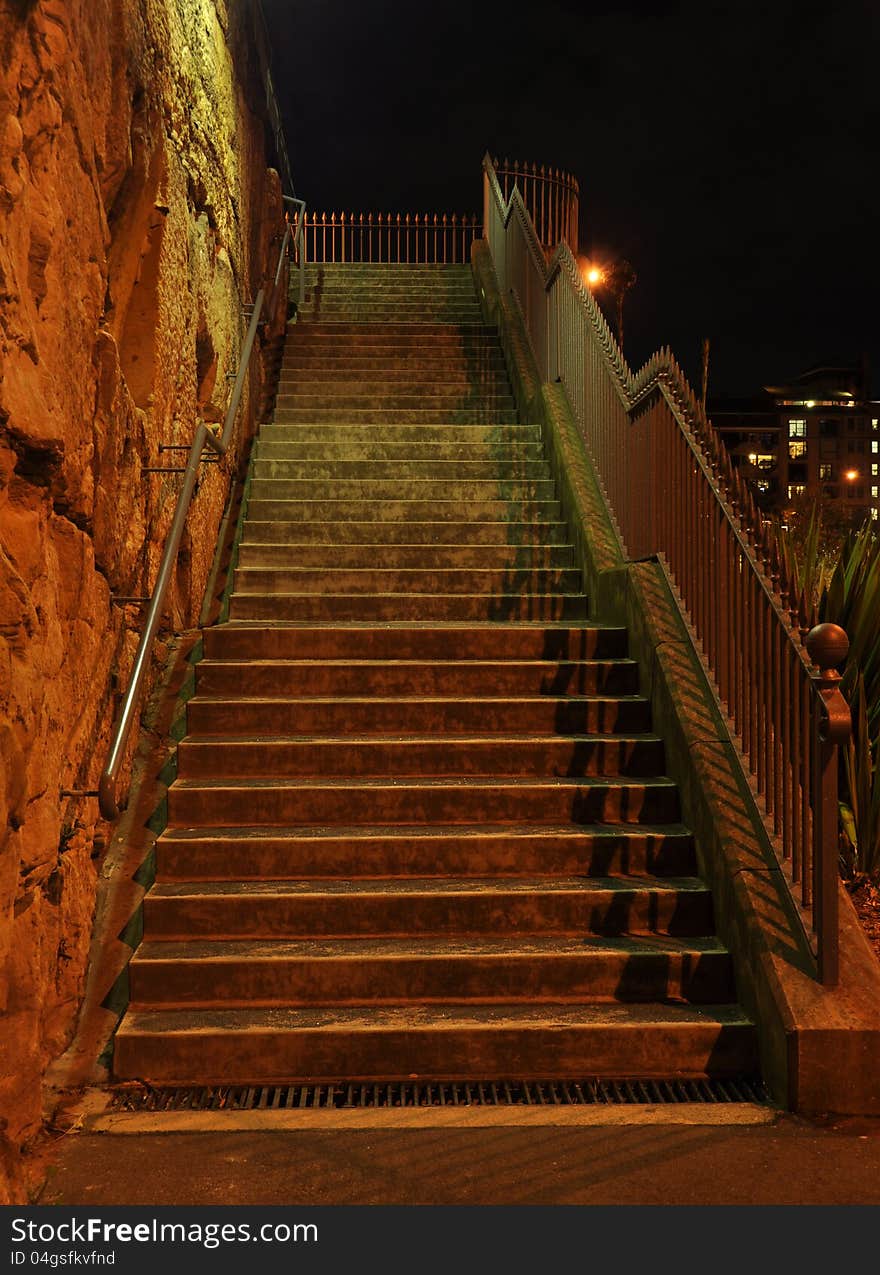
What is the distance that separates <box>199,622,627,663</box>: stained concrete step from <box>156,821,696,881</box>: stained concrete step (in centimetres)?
126

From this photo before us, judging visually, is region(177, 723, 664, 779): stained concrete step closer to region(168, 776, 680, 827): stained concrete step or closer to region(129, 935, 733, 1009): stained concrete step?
region(168, 776, 680, 827): stained concrete step

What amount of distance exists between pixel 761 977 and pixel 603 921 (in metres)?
0.66

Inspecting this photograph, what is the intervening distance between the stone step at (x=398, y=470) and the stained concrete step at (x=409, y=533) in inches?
28.6

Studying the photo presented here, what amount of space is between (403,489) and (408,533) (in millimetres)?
606

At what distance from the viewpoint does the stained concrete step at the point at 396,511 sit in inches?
270

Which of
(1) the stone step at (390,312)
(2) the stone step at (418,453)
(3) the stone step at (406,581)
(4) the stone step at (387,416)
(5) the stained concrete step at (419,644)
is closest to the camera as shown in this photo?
(5) the stained concrete step at (419,644)

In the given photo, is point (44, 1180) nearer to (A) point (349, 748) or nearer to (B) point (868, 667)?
(A) point (349, 748)

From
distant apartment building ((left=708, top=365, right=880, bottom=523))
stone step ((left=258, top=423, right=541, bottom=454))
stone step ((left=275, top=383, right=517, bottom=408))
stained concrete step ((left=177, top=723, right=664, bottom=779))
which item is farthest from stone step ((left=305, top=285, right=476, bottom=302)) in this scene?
distant apartment building ((left=708, top=365, right=880, bottom=523))

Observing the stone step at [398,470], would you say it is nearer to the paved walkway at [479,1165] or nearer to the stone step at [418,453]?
the stone step at [418,453]

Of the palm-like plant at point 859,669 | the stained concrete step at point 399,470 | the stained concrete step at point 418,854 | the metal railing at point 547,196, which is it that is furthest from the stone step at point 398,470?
the metal railing at point 547,196

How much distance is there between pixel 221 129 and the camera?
6.62m

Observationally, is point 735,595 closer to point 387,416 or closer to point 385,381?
point 387,416

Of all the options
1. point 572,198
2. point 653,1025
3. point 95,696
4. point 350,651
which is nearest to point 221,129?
point 350,651

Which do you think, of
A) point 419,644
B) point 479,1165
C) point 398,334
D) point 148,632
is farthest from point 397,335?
point 479,1165
